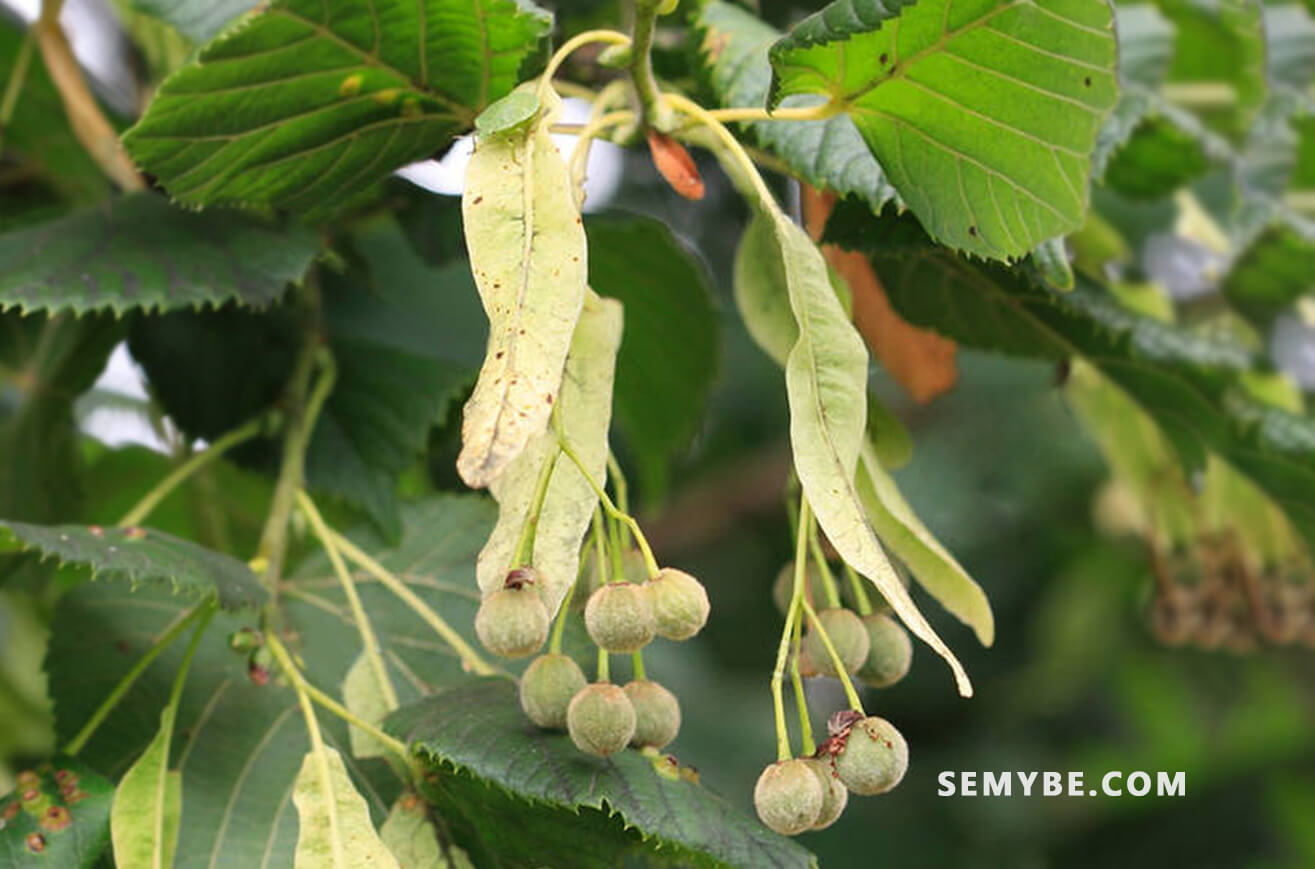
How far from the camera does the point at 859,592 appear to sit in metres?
0.75

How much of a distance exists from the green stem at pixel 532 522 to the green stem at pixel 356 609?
0.20 metres

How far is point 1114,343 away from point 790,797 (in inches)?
18.1

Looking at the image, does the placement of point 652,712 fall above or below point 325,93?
below

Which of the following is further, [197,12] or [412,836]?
[197,12]

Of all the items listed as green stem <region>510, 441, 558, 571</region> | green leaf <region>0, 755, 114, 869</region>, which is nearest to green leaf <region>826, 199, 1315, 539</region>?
green stem <region>510, 441, 558, 571</region>

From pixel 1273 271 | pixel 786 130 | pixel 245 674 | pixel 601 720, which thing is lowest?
pixel 1273 271

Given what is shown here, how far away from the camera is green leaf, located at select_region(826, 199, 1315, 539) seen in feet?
2.84

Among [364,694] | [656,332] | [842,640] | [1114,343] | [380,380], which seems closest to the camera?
[842,640]

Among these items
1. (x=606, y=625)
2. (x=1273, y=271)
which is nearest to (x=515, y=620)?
(x=606, y=625)

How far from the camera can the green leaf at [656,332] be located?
120cm

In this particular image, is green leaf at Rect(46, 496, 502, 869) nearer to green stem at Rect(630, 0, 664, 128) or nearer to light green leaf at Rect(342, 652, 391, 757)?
light green leaf at Rect(342, 652, 391, 757)

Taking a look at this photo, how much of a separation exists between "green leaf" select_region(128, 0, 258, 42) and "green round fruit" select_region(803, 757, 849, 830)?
55 cm

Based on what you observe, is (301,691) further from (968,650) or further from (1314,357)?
(968,650)

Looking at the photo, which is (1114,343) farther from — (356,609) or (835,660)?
(356,609)
